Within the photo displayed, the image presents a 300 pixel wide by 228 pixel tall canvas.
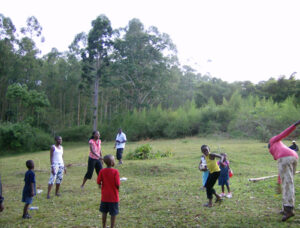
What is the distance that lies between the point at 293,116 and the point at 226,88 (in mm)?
16997

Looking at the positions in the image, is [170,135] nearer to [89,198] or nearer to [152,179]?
[152,179]

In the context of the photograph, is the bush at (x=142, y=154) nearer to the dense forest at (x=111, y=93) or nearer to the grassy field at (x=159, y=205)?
the grassy field at (x=159, y=205)

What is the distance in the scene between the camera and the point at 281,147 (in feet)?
16.0

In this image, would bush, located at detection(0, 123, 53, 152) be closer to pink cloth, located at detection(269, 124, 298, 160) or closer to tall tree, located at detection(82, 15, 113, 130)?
tall tree, located at detection(82, 15, 113, 130)

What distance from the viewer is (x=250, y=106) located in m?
27.7

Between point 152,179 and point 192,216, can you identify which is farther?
point 152,179

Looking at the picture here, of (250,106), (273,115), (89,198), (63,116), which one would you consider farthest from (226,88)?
(89,198)

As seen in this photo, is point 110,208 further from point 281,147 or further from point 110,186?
point 281,147

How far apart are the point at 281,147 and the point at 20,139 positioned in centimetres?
2792

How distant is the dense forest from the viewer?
94.0ft

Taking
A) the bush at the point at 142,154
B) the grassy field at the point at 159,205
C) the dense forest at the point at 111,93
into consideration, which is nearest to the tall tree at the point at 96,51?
the dense forest at the point at 111,93

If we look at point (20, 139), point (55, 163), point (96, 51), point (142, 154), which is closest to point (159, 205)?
point (55, 163)

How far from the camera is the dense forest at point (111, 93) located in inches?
1128

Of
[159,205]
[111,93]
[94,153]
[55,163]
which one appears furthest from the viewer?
[111,93]
